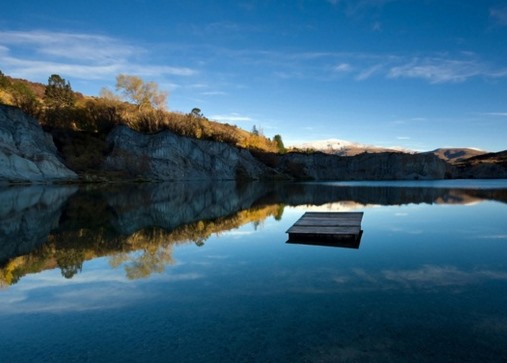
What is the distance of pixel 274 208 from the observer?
32.2m

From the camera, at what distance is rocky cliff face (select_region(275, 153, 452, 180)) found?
140750 millimetres

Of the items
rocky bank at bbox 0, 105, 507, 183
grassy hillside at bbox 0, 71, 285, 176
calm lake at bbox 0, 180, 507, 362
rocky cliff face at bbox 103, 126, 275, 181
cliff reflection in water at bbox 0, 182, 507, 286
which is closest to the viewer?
calm lake at bbox 0, 180, 507, 362

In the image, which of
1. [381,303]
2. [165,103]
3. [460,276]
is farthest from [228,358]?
[165,103]

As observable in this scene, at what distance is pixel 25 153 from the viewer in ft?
190

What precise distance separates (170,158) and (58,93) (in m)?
54.2

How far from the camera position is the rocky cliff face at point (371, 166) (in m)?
141

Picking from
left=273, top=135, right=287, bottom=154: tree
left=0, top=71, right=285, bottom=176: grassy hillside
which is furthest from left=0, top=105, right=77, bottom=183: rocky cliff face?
left=273, top=135, right=287, bottom=154: tree

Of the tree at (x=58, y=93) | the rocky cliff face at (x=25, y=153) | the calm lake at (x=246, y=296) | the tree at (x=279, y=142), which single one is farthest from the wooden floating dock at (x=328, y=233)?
the tree at (x=279, y=142)

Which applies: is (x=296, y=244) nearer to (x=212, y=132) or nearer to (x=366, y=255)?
(x=366, y=255)

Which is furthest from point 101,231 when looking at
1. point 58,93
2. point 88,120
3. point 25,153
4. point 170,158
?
point 58,93

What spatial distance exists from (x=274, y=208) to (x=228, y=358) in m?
26.3

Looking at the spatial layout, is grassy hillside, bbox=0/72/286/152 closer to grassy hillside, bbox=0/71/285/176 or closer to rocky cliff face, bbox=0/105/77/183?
grassy hillside, bbox=0/71/285/176

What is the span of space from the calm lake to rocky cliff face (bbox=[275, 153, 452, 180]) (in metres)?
122

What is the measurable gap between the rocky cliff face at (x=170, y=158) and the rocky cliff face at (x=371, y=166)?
3903cm
